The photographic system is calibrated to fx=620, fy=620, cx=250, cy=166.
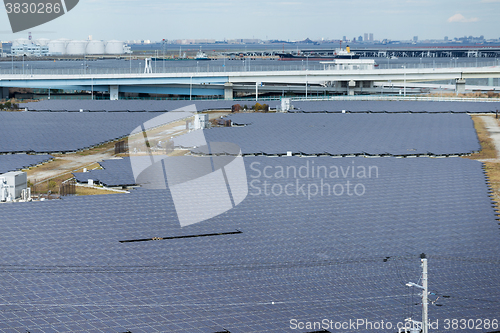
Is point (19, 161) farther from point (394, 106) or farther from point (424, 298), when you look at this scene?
point (394, 106)

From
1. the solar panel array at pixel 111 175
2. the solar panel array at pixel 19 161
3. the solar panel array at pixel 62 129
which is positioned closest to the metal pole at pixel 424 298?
the solar panel array at pixel 111 175

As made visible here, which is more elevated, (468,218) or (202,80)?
(202,80)

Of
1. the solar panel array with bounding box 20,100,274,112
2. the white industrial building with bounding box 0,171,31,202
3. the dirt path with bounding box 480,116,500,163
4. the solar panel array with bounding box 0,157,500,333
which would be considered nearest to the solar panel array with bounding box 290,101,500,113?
the dirt path with bounding box 480,116,500,163

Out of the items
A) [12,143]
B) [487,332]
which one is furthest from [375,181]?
[12,143]

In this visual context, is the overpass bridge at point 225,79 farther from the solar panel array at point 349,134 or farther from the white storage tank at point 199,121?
the white storage tank at point 199,121

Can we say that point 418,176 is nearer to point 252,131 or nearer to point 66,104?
point 252,131

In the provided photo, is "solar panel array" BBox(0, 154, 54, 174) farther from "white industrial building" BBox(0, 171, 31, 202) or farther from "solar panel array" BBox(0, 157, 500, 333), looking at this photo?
"solar panel array" BBox(0, 157, 500, 333)
